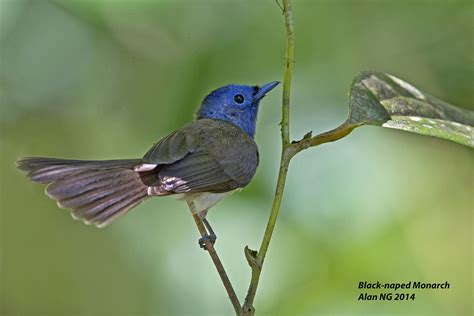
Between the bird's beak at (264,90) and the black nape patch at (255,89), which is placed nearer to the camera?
the bird's beak at (264,90)

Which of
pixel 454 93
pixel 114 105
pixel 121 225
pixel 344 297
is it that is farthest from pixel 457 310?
pixel 114 105

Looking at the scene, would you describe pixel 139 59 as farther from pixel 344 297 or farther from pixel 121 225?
pixel 344 297

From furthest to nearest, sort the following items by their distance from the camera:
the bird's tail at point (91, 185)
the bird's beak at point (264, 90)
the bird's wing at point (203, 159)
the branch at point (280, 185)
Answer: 1. the bird's beak at point (264, 90)
2. the bird's wing at point (203, 159)
3. the bird's tail at point (91, 185)
4. the branch at point (280, 185)

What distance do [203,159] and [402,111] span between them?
1.35 metres

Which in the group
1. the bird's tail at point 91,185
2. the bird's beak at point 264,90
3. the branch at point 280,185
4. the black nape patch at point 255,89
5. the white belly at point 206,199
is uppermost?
the black nape patch at point 255,89

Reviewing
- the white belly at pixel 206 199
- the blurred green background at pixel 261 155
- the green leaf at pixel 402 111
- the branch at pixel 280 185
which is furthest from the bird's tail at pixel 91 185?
the green leaf at pixel 402 111

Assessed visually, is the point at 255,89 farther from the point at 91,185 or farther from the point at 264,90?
the point at 91,185

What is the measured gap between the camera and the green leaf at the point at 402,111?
223 cm

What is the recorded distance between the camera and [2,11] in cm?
381

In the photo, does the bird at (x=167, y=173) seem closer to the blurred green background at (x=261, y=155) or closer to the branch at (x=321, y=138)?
the blurred green background at (x=261, y=155)

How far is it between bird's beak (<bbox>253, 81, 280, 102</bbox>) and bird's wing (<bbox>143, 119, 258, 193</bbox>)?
360mm

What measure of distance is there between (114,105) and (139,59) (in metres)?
0.32

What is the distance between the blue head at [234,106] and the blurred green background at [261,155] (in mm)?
111

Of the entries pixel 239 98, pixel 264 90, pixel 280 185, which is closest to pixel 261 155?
pixel 264 90
